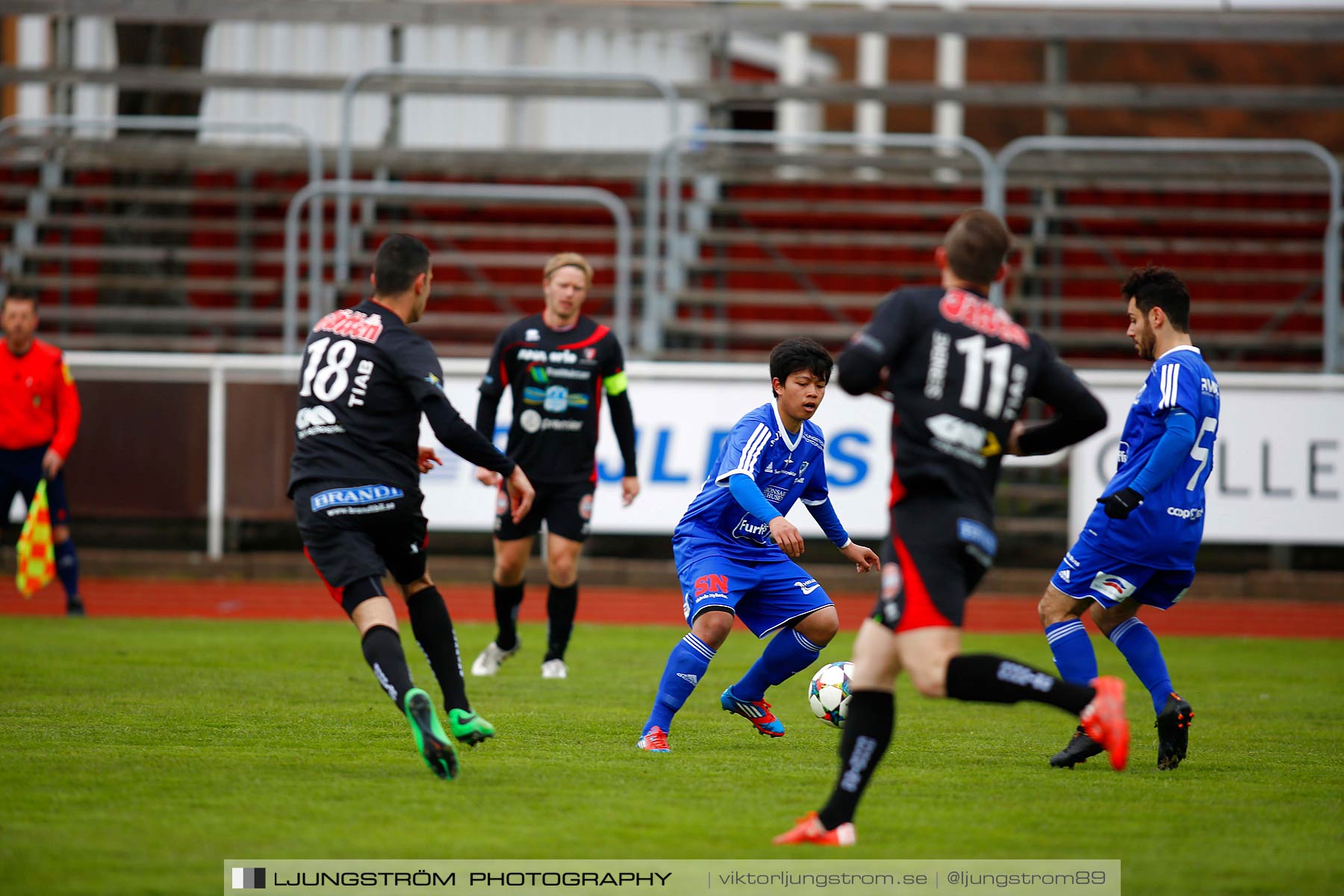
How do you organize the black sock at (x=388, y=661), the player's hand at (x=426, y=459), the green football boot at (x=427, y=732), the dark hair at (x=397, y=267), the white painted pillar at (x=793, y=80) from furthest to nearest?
the white painted pillar at (x=793, y=80) → the player's hand at (x=426, y=459) → the dark hair at (x=397, y=267) → the black sock at (x=388, y=661) → the green football boot at (x=427, y=732)

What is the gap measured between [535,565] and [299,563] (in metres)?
2.25

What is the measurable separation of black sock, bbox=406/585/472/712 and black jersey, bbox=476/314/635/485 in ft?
9.76

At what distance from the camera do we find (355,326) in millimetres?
5570

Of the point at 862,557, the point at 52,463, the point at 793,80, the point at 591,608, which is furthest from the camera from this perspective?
the point at 793,80

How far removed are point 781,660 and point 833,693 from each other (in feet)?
1.57

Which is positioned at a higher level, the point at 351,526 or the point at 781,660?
the point at 351,526

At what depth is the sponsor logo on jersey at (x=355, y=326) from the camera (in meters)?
5.54

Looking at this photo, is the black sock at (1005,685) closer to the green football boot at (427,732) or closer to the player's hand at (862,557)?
the player's hand at (862,557)

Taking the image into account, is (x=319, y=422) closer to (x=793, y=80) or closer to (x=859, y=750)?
(x=859, y=750)

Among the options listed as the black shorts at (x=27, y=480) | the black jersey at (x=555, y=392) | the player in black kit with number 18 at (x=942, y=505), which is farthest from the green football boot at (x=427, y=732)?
the black shorts at (x=27, y=480)

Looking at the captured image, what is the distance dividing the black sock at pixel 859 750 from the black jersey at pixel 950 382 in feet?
2.13

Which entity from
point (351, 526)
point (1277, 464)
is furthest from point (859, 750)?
point (1277, 464)

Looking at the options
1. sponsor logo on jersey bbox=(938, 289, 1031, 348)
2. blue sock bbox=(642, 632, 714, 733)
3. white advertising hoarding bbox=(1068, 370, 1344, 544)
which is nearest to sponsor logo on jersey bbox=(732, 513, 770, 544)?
blue sock bbox=(642, 632, 714, 733)

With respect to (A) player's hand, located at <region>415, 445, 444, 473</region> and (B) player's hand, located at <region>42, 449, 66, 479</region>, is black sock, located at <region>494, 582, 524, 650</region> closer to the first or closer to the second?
(A) player's hand, located at <region>415, 445, 444, 473</region>
